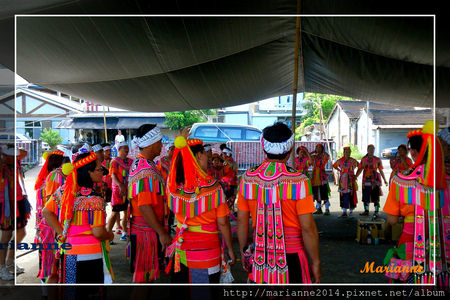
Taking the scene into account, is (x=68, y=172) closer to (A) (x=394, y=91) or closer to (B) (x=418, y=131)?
(B) (x=418, y=131)

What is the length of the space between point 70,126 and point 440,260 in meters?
15.8

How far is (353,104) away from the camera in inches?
534

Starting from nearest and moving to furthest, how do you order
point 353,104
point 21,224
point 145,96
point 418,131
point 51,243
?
1. point 418,131
2. point 51,243
3. point 21,224
4. point 145,96
5. point 353,104

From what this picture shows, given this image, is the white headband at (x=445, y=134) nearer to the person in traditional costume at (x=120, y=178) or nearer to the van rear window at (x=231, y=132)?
the person in traditional costume at (x=120, y=178)

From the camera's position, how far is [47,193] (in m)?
3.51

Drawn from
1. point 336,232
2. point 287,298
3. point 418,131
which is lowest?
point 336,232

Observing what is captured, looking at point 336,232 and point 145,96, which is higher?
point 145,96

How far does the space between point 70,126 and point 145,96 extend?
10847mm

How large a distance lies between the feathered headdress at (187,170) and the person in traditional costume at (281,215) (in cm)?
37

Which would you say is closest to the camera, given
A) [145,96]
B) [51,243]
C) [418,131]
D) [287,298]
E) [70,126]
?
[287,298]

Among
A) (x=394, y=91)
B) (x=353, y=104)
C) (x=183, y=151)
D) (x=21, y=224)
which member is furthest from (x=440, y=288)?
(x=353, y=104)

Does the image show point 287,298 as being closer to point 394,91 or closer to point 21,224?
point 21,224

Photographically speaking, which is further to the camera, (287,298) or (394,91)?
(394,91)

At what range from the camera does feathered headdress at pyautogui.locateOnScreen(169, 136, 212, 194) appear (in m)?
2.55
